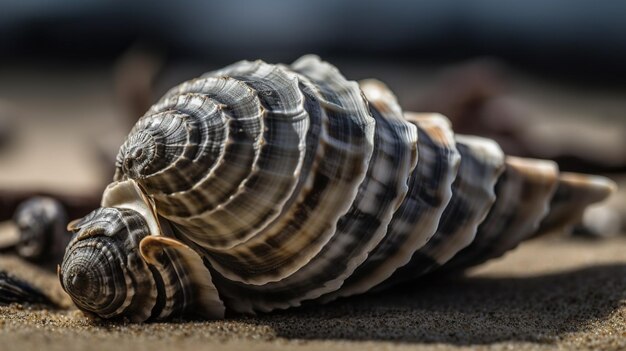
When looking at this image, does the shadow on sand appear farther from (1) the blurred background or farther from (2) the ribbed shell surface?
(1) the blurred background

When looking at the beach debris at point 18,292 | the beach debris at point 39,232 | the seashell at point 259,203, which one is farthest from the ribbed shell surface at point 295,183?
the beach debris at point 39,232

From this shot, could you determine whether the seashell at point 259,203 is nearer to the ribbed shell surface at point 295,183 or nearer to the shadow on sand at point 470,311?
the ribbed shell surface at point 295,183

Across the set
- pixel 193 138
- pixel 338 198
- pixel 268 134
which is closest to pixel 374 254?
pixel 338 198

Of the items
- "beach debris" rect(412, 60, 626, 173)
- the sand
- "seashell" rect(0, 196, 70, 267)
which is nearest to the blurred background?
"beach debris" rect(412, 60, 626, 173)

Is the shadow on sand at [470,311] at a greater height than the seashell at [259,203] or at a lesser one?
lesser

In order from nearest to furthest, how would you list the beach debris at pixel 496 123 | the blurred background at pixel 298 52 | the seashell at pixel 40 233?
the seashell at pixel 40 233, the beach debris at pixel 496 123, the blurred background at pixel 298 52

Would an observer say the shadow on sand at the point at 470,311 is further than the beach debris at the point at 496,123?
No

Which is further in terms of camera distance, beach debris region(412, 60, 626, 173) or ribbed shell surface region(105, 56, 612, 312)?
beach debris region(412, 60, 626, 173)

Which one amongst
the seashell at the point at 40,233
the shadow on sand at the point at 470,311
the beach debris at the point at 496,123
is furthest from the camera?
the beach debris at the point at 496,123
